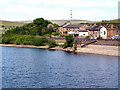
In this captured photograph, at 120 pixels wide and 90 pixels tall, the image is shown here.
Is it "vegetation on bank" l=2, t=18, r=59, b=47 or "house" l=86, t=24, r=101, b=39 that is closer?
"vegetation on bank" l=2, t=18, r=59, b=47

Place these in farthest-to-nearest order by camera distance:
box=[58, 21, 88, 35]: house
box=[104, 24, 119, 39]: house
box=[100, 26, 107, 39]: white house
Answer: box=[58, 21, 88, 35]: house, box=[100, 26, 107, 39]: white house, box=[104, 24, 119, 39]: house

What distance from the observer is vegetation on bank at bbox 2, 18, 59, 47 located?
126 meters

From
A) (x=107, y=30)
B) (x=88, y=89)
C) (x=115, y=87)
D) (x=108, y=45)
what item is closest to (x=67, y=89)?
(x=88, y=89)

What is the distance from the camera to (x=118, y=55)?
86.1 m

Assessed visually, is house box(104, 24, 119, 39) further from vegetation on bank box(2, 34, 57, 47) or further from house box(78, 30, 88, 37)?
vegetation on bank box(2, 34, 57, 47)

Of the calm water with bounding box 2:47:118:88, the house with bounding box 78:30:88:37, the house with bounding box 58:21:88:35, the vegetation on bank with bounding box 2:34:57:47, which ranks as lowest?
the calm water with bounding box 2:47:118:88

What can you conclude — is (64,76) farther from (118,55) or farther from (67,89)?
(118,55)

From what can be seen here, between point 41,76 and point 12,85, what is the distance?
8.61m

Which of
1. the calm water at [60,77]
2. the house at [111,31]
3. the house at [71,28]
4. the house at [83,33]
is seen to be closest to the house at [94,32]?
the house at [83,33]

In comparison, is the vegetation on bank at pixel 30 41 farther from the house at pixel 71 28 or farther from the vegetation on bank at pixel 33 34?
the house at pixel 71 28

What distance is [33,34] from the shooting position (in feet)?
497

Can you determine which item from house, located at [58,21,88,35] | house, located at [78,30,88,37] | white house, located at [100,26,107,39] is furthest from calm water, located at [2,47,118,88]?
house, located at [58,21,88,35]

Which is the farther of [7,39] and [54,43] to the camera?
[7,39]

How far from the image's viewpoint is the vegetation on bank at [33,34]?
125613 millimetres
